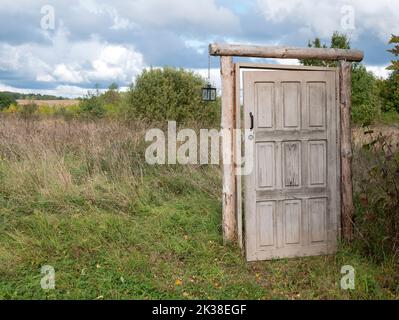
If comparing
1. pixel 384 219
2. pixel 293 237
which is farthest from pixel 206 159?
pixel 384 219

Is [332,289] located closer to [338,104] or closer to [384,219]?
[384,219]

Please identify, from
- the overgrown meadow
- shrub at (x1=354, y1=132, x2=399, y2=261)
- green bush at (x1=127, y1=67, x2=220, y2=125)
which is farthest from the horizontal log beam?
green bush at (x1=127, y1=67, x2=220, y2=125)

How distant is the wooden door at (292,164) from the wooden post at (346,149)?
8cm

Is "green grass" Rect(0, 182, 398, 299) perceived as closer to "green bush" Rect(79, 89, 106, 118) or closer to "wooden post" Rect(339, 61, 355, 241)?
"wooden post" Rect(339, 61, 355, 241)

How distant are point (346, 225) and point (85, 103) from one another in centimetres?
1747

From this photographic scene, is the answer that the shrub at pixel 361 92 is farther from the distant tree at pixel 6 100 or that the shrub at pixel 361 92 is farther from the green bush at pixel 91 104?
the distant tree at pixel 6 100

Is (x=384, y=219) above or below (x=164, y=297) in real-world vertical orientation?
above

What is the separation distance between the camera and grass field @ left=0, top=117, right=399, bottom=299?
4578mm

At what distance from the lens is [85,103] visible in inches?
829

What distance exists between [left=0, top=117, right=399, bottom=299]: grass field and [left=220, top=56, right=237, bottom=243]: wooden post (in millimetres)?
292

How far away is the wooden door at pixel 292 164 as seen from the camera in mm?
5254

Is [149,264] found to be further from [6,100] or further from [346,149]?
[6,100]

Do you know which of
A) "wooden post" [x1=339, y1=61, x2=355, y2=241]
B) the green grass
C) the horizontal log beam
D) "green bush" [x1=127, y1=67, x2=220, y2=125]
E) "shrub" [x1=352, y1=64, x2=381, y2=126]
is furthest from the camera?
"shrub" [x1=352, y1=64, x2=381, y2=126]

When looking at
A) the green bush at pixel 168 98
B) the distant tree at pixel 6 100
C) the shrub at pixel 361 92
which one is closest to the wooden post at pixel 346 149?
the green bush at pixel 168 98
